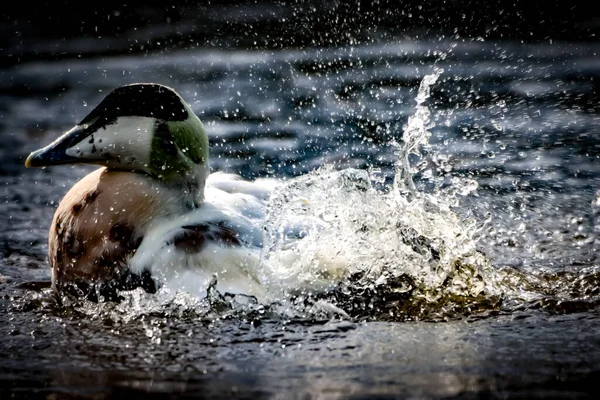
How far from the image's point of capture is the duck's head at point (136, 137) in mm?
3971

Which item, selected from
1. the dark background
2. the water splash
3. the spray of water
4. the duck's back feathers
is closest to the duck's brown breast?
the duck's back feathers

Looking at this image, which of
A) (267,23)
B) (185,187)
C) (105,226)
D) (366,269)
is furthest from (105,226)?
(267,23)

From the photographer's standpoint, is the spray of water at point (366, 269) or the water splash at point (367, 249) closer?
the spray of water at point (366, 269)

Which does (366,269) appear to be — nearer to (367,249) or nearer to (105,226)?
(367,249)

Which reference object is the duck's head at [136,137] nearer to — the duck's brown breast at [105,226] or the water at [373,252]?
the duck's brown breast at [105,226]

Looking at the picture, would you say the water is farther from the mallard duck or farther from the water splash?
the mallard duck

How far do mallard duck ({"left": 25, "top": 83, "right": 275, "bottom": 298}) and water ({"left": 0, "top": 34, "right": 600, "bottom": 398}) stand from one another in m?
0.11

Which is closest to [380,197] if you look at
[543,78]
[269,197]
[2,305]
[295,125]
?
[269,197]

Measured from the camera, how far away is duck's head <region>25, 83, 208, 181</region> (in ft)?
13.0

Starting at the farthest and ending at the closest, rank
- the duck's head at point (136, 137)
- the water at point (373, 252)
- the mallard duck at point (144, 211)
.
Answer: the duck's head at point (136, 137) < the mallard duck at point (144, 211) < the water at point (373, 252)

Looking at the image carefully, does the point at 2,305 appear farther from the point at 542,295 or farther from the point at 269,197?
the point at 542,295

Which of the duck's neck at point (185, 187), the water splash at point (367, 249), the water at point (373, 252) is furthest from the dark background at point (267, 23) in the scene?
the duck's neck at point (185, 187)

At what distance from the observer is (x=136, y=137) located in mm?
3990

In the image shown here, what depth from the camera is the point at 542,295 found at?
159 inches
